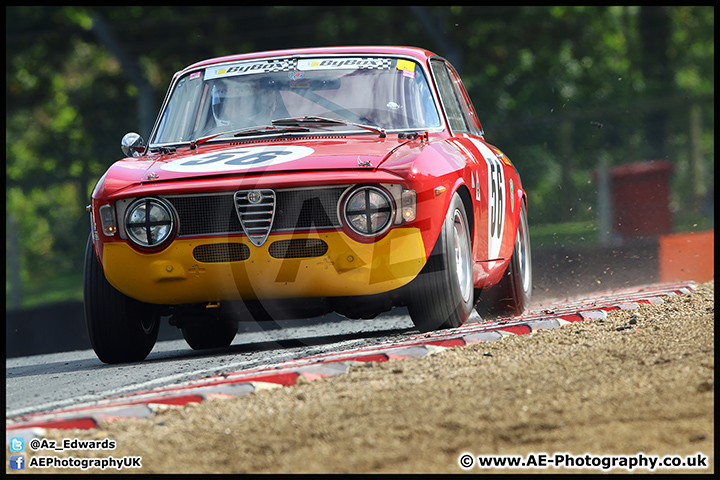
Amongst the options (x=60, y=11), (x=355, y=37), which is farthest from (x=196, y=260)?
(x=60, y=11)

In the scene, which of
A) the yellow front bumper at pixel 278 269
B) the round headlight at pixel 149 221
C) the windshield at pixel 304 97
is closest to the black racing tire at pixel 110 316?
the yellow front bumper at pixel 278 269

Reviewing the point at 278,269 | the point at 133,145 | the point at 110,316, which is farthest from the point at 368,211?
the point at 133,145

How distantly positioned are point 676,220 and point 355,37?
24.3ft

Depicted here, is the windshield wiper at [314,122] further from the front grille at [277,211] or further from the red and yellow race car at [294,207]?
the front grille at [277,211]

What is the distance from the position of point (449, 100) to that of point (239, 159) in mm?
1978

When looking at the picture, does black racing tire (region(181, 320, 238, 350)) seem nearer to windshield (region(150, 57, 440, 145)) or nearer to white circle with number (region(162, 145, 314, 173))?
windshield (region(150, 57, 440, 145))

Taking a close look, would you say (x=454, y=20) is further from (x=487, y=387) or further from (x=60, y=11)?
(x=487, y=387)

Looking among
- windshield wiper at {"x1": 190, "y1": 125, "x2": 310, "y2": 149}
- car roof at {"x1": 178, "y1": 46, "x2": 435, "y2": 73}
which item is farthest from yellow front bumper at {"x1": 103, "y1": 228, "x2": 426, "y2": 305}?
car roof at {"x1": 178, "y1": 46, "x2": 435, "y2": 73}

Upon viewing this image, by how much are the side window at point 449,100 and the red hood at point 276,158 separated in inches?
37.0

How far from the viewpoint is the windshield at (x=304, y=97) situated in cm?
616

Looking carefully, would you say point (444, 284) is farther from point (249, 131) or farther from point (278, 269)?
point (249, 131)

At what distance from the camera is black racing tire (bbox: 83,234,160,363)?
18.8 feet

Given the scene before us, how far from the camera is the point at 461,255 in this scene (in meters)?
5.75

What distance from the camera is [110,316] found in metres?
5.73
